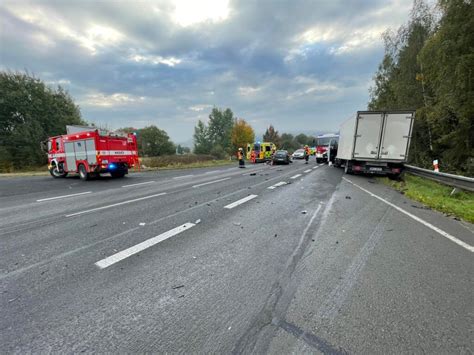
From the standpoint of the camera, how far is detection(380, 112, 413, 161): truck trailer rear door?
36.4 feet

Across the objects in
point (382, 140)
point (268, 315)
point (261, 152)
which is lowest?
point (268, 315)

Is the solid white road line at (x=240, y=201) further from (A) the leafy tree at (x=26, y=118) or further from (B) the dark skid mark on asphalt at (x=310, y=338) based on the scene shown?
(A) the leafy tree at (x=26, y=118)

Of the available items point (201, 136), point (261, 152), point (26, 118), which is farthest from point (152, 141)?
point (261, 152)

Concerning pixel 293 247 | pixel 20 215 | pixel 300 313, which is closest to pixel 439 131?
pixel 293 247

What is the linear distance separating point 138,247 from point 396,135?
12.8 metres

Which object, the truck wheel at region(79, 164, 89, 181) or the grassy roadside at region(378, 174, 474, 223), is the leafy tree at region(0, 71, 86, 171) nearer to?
the truck wheel at region(79, 164, 89, 181)

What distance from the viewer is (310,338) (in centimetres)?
187

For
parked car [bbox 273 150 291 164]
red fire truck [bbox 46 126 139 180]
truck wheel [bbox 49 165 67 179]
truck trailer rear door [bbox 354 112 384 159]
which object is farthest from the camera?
parked car [bbox 273 150 291 164]

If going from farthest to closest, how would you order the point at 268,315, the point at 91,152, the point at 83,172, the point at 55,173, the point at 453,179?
1. the point at 55,173
2. the point at 83,172
3. the point at 91,152
4. the point at 453,179
5. the point at 268,315

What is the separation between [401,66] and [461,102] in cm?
1178

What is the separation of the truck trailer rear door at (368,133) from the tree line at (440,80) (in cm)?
368

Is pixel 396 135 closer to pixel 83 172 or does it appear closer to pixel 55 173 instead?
pixel 83 172

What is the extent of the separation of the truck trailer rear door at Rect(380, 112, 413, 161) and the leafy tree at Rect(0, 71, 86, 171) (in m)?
41.2

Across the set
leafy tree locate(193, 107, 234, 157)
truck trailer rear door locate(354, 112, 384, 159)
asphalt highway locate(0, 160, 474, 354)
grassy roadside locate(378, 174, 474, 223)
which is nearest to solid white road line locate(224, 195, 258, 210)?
asphalt highway locate(0, 160, 474, 354)
